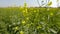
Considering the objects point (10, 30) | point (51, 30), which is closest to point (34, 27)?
point (51, 30)

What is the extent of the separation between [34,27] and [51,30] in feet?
0.82

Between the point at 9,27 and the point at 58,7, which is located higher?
the point at 58,7

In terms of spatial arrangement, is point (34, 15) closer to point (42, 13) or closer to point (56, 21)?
point (42, 13)

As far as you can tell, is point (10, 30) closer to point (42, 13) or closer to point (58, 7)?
point (42, 13)

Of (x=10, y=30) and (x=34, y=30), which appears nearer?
(x=34, y=30)

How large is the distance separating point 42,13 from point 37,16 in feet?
0.38

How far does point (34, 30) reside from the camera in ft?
9.11


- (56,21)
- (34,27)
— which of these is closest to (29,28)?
(34,27)

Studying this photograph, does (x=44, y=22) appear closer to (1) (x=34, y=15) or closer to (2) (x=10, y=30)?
(1) (x=34, y=15)

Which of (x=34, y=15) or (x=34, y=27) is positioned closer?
(x=34, y=27)

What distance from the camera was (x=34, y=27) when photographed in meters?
2.77

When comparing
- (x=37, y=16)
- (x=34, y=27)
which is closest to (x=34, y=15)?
(x=37, y=16)

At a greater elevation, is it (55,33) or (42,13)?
(42,13)

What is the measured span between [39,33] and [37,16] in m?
0.26
